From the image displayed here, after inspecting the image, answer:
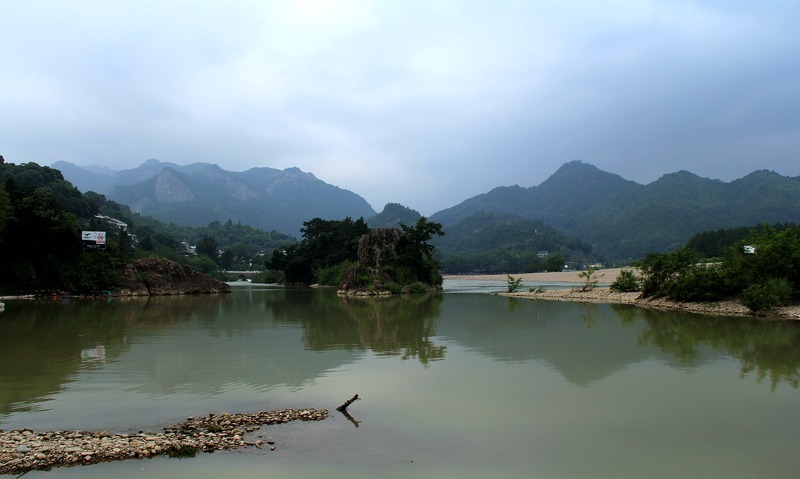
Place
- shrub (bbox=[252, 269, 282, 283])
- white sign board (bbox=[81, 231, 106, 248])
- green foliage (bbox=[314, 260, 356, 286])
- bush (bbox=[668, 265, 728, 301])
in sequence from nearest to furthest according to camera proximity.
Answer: bush (bbox=[668, 265, 728, 301]), white sign board (bbox=[81, 231, 106, 248]), green foliage (bbox=[314, 260, 356, 286]), shrub (bbox=[252, 269, 282, 283])

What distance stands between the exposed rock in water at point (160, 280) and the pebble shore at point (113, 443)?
133ft

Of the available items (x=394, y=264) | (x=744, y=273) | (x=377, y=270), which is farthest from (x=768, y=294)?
(x=394, y=264)

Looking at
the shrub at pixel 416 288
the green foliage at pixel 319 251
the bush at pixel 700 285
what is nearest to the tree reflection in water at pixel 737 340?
the bush at pixel 700 285

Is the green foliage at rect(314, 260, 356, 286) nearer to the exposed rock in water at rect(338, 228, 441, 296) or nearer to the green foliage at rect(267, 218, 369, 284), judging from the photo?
the green foliage at rect(267, 218, 369, 284)

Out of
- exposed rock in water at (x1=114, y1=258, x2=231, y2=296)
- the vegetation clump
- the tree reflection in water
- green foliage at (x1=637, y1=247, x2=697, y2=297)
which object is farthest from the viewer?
exposed rock in water at (x1=114, y1=258, x2=231, y2=296)

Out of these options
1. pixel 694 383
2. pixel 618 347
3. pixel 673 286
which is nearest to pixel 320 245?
pixel 673 286

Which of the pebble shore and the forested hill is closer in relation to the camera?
the pebble shore

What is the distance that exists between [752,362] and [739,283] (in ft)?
46.3

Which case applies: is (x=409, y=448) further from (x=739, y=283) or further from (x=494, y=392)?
(x=739, y=283)

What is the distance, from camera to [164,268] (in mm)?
47750

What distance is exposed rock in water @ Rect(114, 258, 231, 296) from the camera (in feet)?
148

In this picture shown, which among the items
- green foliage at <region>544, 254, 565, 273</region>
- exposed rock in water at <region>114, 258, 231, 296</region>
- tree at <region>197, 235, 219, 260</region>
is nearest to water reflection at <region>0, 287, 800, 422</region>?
exposed rock in water at <region>114, 258, 231, 296</region>

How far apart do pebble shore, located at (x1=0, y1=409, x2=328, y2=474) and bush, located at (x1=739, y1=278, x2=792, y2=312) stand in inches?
882

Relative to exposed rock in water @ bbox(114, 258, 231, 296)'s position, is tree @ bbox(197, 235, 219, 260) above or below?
above
